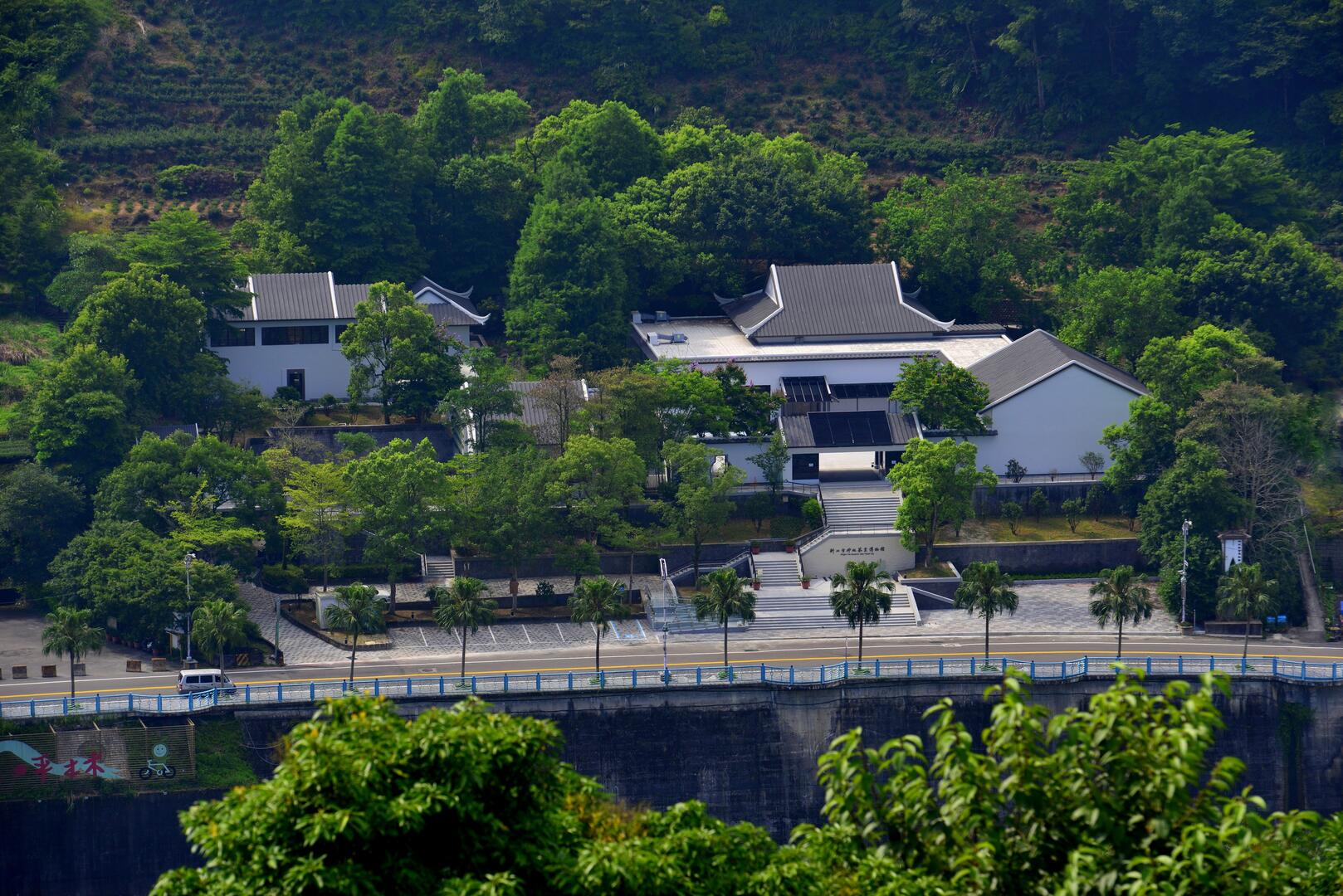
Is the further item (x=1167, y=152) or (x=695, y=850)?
(x=1167, y=152)

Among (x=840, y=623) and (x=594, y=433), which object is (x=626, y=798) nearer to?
(x=840, y=623)

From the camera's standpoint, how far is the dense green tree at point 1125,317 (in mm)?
103562

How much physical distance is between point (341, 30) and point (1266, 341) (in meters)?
63.3

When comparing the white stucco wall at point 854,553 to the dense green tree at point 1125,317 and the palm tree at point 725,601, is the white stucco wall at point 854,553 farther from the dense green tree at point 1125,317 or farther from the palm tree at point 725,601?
the dense green tree at point 1125,317

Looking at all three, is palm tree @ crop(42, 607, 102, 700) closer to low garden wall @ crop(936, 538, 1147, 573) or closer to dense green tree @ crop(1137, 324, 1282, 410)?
low garden wall @ crop(936, 538, 1147, 573)

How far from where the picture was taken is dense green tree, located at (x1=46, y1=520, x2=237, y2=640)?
266 ft

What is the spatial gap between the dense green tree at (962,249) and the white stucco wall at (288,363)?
30428 mm

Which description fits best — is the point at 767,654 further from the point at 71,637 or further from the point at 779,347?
the point at 71,637

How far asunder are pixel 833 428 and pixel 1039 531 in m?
10.4

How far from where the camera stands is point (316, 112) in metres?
116

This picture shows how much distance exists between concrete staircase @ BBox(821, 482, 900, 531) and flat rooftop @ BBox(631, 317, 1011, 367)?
828 cm

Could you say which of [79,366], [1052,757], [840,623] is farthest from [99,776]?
[1052,757]

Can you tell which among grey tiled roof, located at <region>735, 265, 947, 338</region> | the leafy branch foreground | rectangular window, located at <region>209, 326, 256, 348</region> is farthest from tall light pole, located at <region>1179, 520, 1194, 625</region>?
the leafy branch foreground

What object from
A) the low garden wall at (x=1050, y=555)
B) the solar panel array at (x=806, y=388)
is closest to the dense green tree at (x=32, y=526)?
the solar panel array at (x=806, y=388)
